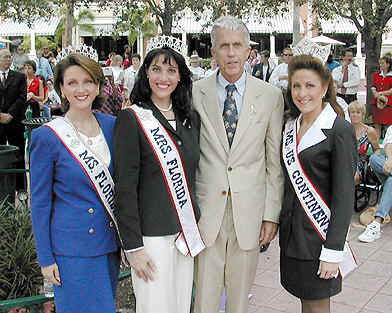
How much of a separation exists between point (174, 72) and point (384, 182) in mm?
3864

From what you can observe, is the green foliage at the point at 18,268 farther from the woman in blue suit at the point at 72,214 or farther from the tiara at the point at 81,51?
the tiara at the point at 81,51

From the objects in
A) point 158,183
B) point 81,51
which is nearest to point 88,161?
point 158,183

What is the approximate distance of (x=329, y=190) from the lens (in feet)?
8.13

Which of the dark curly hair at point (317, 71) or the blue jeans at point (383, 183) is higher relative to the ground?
the dark curly hair at point (317, 71)

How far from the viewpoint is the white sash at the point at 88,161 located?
2287 millimetres

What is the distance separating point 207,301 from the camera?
8.98 feet

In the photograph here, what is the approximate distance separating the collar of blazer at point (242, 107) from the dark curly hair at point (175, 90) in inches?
5.3

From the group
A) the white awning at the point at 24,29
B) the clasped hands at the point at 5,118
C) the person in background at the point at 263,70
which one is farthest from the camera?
the white awning at the point at 24,29

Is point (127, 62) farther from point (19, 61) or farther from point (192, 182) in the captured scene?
point (192, 182)

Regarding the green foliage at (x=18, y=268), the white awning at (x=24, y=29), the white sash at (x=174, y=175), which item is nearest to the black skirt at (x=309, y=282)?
the white sash at (x=174, y=175)

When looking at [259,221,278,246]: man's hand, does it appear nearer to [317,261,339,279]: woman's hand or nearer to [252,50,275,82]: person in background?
[317,261,339,279]: woman's hand

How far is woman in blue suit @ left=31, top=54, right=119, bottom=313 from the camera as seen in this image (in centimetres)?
225

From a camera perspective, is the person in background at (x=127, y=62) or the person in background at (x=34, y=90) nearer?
the person in background at (x=34, y=90)

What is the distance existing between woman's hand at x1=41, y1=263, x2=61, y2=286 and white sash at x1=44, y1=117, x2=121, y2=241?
0.33m
